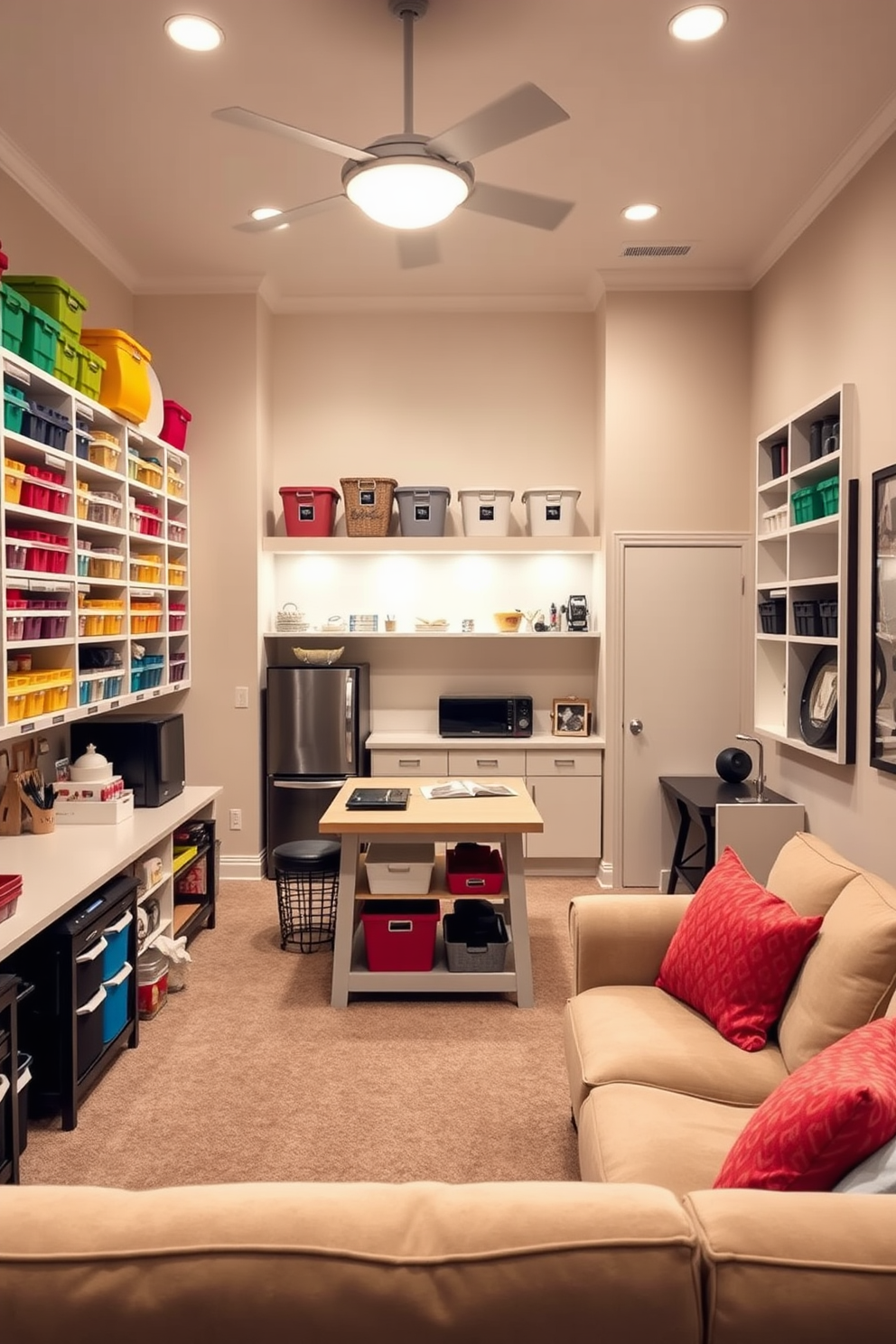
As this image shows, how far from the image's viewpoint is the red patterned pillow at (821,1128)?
139 cm

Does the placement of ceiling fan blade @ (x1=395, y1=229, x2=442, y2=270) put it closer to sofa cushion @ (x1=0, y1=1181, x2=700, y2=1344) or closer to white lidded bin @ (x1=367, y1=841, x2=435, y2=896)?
white lidded bin @ (x1=367, y1=841, x2=435, y2=896)

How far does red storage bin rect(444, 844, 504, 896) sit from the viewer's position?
3.84m

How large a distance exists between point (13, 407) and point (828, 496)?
3.08m

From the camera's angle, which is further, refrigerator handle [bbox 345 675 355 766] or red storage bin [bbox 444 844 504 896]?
refrigerator handle [bbox 345 675 355 766]

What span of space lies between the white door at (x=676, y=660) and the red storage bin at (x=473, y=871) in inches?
66.9

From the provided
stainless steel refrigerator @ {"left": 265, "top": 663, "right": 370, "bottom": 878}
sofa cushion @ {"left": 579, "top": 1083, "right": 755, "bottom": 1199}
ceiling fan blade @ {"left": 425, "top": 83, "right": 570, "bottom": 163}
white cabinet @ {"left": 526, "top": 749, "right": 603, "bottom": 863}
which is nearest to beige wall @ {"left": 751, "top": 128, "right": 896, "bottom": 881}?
white cabinet @ {"left": 526, "top": 749, "right": 603, "bottom": 863}

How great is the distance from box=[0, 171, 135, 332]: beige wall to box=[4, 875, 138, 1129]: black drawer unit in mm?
2782

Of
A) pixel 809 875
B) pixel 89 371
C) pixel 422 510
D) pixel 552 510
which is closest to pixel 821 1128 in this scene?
pixel 809 875

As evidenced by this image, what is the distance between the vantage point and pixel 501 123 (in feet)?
8.40

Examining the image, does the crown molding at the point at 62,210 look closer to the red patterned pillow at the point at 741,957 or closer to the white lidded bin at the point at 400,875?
the white lidded bin at the point at 400,875

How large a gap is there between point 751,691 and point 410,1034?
2911mm

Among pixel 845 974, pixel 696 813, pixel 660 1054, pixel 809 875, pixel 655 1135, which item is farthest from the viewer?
pixel 696 813

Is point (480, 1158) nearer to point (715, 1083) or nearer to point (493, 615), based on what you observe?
point (715, 1083)

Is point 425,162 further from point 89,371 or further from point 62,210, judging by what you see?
point 62,210
